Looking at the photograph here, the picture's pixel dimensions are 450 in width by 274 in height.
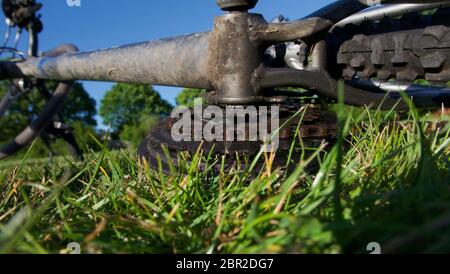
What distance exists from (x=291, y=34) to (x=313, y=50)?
0.20 metres

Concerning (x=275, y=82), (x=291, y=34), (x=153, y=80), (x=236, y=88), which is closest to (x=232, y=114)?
(x=236, y=88)

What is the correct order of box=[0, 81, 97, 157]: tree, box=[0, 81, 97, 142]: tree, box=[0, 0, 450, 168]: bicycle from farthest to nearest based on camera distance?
box=[0, 81, 97, 142]: tree, box=[0, 81, 97, 157]: tree, box=[0, 0, 450, 168]: bicycle

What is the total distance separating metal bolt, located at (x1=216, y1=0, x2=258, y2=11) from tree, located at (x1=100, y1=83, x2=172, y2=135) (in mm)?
39173

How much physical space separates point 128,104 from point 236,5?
135 ft

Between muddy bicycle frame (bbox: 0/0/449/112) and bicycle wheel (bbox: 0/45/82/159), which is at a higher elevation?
muddy bicycle frame (bbox: 0/0/449/112)

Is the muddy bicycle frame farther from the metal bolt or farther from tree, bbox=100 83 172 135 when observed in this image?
tree, bbox=100 83 172 135

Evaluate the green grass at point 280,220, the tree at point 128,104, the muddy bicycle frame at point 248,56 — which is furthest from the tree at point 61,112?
the green grass at point 280,220

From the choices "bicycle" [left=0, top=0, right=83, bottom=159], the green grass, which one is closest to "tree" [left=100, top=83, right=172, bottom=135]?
"bicycle" [left=0, top=0, right=83, bottom=159]

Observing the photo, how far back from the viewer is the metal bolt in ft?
6.30
